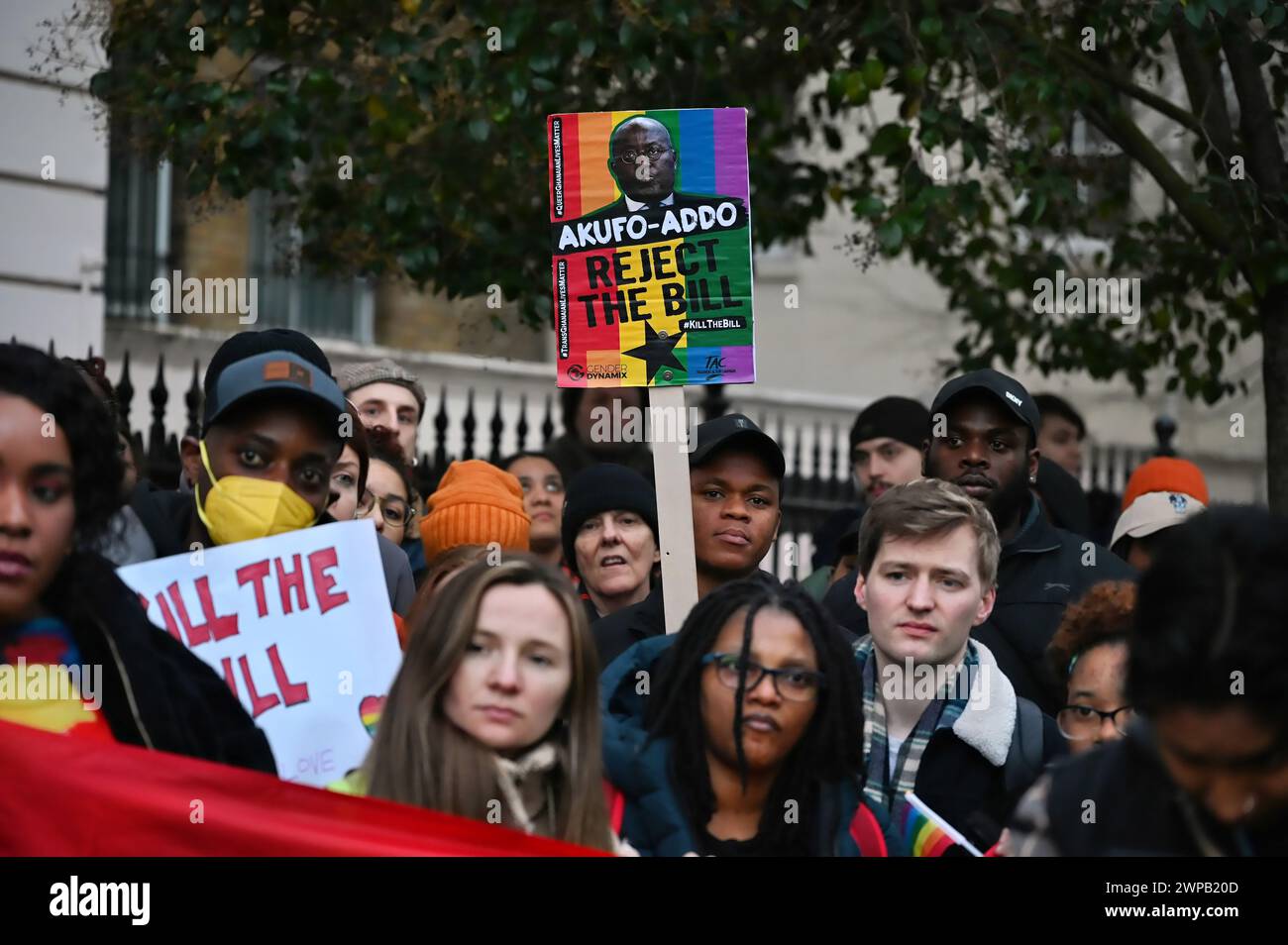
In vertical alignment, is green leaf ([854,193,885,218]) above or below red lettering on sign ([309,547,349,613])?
above

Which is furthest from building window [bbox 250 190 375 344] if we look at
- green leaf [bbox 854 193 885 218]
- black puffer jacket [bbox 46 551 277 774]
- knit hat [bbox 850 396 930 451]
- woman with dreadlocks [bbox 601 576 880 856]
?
black puffer jacket [bbox 46 551 277 774]

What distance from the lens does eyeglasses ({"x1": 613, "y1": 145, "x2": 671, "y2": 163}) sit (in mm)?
5875

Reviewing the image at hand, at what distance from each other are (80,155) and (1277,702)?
10021mm

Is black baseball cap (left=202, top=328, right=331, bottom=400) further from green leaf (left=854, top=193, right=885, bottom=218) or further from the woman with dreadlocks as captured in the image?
Answer: green leaf (left=854, top=193, right=885, bottom=218)

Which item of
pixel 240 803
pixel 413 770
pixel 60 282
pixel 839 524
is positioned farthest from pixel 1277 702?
pixel 60 282

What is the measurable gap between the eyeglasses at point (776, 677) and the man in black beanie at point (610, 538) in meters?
2.35

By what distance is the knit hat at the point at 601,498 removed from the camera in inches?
272

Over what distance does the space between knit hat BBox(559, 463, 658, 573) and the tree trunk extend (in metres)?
4.10

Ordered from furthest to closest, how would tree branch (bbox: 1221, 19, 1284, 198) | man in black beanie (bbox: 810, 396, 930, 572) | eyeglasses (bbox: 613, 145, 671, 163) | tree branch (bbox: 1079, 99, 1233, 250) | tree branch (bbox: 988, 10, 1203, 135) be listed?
tree branch (bbox: 1221, 19, 1284, 198) → tree branch (bbox: 1079, 99, 1233, 250) → tree branch (bbox: 988, 10, 1203, 135) → man in black beanie (bbox: 810, 396, 930, 572) → eyeglasses (bbox: 613, 145, 671, 163)

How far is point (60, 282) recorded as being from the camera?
11.9m

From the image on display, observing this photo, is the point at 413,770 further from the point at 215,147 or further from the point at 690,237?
the point at 215,147

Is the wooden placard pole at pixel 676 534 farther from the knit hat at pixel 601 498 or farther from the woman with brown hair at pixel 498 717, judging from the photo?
the woman with brown hair at pixel 498 717

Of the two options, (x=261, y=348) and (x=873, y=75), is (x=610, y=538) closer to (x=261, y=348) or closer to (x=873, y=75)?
(x=261, y=348)

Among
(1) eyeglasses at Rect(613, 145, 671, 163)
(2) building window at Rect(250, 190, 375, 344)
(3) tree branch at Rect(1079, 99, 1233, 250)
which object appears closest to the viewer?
(1) eyeglasses at Rect(613, 145, 671, 163)
